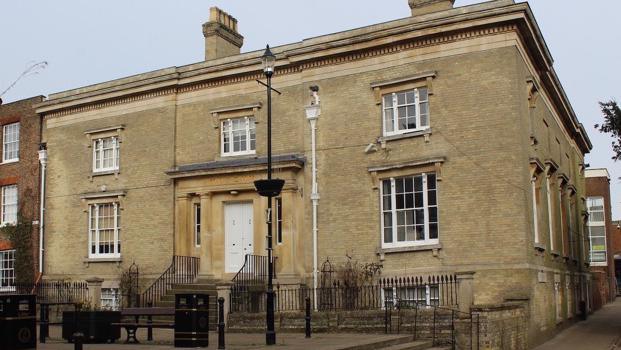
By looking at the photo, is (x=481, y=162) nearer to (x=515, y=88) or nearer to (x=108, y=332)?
(x=515, y=88)

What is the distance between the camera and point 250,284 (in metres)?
22.1

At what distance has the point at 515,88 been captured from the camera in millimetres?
20297

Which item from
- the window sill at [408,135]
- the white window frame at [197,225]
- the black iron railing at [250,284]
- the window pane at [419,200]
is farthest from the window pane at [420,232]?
the white window frame at [197,225]

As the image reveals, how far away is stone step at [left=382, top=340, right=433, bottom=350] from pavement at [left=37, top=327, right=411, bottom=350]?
0.85ft

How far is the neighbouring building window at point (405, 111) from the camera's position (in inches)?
856

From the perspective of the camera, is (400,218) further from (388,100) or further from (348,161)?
(388,100)

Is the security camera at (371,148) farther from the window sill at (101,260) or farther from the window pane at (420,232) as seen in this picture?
the window sill at (101,260)

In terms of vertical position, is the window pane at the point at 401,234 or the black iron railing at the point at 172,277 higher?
the window pane at the point at 401,234

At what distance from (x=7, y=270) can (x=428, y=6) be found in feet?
67.0

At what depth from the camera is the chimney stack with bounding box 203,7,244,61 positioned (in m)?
28.0

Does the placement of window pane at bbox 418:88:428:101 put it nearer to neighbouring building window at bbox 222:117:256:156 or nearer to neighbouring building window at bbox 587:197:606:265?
neighbouring building window at bbox 222:117:256:156

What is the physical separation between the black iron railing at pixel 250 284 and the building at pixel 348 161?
63cm

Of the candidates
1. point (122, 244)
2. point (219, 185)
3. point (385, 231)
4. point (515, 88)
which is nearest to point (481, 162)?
point (515, 88)

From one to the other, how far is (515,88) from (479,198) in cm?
324
